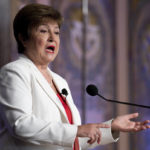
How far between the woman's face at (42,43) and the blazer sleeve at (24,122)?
0.22 meters

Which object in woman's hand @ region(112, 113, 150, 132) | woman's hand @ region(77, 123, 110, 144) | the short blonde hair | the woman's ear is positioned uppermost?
the short blonde hair

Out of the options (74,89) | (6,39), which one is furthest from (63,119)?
(74,89)

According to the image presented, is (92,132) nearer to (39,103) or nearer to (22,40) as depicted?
(39,103)

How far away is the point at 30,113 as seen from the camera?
1.34 metres

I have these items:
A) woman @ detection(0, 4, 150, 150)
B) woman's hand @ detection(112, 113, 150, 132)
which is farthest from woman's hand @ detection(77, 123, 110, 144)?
woman's hand @ detection(112, 113, 150, 132)

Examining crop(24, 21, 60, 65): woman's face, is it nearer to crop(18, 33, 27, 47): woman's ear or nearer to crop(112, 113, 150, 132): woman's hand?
crop(18, 33, 27, 47): woman's ear

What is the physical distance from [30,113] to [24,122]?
67 mm

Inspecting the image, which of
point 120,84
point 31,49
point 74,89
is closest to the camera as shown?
point 31,49

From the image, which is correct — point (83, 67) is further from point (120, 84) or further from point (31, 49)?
point (31, 49)

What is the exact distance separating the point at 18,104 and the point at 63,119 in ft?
0.82

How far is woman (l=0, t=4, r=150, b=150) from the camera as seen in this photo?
1293 mm

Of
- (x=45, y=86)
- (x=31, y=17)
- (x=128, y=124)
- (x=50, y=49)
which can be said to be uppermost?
(x=31, y=17)

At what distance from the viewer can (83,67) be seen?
236 centimetres

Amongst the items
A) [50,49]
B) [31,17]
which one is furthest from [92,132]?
[31,17]
